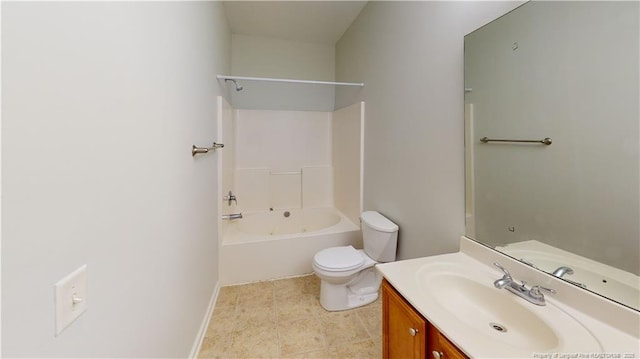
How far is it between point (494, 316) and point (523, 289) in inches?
6.4

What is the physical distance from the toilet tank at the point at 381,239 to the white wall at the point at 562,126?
0.75 m

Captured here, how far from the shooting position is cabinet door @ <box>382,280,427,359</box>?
96cm

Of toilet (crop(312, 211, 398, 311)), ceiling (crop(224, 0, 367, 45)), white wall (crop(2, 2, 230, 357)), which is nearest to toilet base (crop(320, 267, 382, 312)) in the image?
toilet (crop(312, 211, 398, 311))

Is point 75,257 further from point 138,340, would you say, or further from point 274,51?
point 274,51

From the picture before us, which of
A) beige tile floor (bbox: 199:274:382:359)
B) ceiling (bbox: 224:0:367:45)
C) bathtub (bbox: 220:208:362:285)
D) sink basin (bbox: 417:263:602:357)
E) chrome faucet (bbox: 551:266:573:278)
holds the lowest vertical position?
beige tile floor (bbox: 199:274:382:359)

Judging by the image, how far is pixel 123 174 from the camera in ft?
2.61

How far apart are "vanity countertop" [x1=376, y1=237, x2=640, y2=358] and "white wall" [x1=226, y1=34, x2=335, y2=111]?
8.86ft

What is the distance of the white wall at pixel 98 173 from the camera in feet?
1.50

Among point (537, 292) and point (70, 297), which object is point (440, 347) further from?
point (70, 297)

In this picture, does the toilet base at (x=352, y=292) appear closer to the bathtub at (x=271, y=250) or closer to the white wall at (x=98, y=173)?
the bathtub at (x=271, y=250)

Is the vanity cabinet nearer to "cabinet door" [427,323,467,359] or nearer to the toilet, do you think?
"cabinet door" [427,323,467,359]

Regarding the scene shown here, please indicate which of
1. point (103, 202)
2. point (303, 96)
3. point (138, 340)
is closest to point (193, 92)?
point (103, 202)

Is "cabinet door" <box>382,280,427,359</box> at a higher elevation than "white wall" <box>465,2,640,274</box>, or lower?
lower

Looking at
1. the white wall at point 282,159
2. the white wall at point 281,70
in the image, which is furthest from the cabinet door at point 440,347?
the white wall at point 281,70
